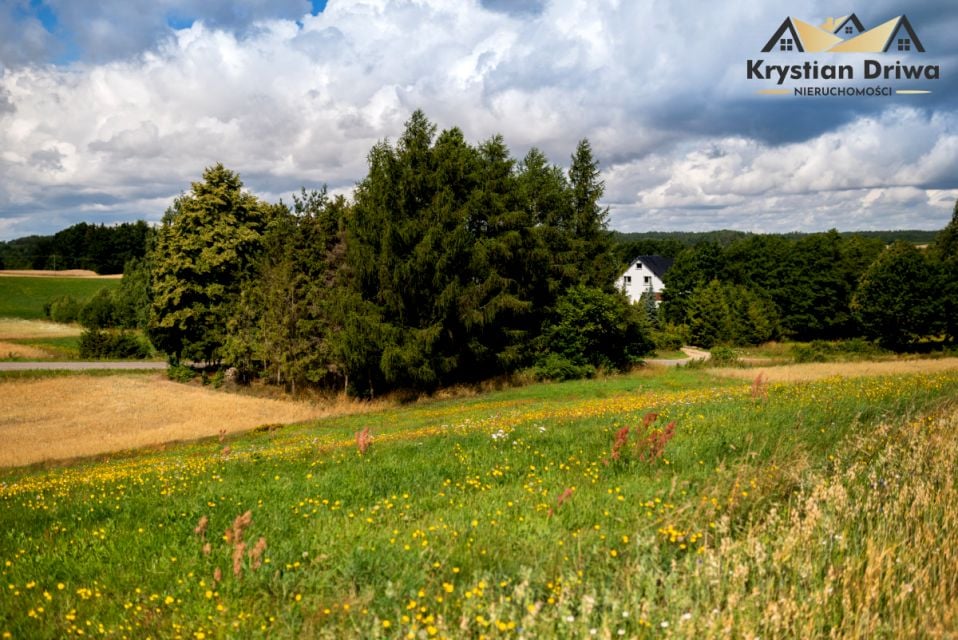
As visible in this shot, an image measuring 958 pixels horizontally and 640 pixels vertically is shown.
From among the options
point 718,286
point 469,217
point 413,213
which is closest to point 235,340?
point 413,213

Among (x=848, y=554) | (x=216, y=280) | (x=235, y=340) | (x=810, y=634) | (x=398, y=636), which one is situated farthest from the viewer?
(x=216, y=280)

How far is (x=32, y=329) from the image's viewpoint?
71.8 metres

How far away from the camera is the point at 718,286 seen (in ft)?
240

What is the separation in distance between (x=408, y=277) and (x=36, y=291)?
10161 centimetres

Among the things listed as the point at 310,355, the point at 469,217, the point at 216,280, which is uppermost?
the point at 469,217

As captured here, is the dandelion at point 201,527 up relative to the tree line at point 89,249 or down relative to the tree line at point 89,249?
down

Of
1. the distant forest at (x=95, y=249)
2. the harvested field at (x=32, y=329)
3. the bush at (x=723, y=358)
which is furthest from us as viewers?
the distant forest at (x=95, y=249)

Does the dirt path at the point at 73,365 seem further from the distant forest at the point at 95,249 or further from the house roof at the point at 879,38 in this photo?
the distant forest at the point at 95,249

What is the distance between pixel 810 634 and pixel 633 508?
8.23 ft

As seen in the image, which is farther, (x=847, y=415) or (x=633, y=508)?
(x=847, y=415)

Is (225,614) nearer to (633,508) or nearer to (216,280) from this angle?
(633,508)

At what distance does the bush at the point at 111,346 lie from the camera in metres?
55.0

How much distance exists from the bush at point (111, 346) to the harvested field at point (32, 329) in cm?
1516

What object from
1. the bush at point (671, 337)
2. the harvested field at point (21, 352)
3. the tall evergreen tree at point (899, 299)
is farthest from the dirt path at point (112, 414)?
the tall evergreen tree at point (899, 299)
